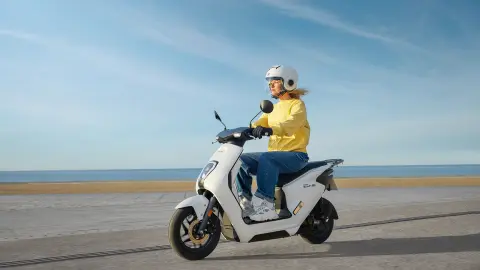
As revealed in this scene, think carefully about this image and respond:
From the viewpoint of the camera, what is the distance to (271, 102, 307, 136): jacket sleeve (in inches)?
190

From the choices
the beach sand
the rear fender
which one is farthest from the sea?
the rear fender

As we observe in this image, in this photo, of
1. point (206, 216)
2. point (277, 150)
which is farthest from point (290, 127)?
point (206, 216)

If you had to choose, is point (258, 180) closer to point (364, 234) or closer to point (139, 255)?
point (139, 255)

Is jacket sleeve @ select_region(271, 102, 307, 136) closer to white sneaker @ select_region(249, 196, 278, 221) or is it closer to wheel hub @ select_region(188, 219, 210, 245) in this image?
white sneaker @ select_region(249, 196, 278, 221)

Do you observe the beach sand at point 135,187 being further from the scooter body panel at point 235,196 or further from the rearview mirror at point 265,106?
the rearview mirror at point 265,106

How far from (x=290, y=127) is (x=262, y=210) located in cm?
84

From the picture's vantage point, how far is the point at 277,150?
5148mm

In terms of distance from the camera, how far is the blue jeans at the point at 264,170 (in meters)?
4.78

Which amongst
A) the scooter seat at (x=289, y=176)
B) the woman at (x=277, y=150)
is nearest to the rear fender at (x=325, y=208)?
the scooter seat at (x=289, y=176)

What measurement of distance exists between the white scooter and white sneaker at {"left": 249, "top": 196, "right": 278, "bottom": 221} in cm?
4

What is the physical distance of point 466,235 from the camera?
19.2 feet

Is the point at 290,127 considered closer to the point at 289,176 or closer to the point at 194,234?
the point at 289,176

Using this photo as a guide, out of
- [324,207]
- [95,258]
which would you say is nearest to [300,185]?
[324,207]

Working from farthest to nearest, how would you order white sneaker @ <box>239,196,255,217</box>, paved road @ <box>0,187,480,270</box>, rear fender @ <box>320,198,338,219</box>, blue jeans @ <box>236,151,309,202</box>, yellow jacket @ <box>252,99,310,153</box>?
rear fender @ <box>320,198,338,219</box>, yellow jacket @ <box>252,99,310,153</box>, blue jeans @ <box>236,151,309,202</box>, white sneaker @ <box>239,196,255,217</box>, paved road @ <box>0,187,480,270</box>
